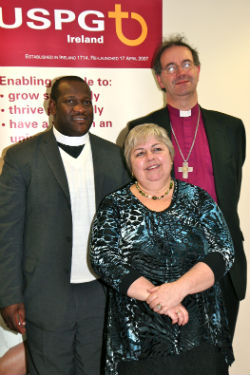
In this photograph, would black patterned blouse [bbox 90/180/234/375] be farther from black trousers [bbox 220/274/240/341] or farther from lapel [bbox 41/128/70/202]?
black trousers [bbox 220/274/240/341]

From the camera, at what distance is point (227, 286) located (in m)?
2.38

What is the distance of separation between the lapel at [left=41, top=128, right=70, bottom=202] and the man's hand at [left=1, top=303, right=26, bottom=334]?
2.03 feet

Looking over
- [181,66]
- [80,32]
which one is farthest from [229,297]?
[80,32]

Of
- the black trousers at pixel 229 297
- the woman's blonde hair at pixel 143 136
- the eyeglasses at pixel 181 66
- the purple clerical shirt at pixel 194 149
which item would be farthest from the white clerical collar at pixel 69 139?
the black trousers at pixel 229 297

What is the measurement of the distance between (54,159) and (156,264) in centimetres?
79

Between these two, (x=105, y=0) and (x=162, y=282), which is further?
(x=105, y=0)

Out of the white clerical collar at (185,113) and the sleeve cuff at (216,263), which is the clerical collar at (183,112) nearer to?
the white clerical collar at (185,113)

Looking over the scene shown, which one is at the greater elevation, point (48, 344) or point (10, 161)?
point (10, 161)

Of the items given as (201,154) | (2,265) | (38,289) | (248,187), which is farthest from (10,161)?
(248,187)

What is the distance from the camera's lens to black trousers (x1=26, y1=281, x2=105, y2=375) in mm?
1990

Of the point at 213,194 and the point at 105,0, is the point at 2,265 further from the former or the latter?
the point at 105,0

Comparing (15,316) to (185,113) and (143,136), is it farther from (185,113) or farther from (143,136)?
(185,113)

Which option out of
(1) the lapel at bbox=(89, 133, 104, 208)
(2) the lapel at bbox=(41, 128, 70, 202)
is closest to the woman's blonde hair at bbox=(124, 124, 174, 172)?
(1) the lapel at bbox=(89, 133, 104, 208)

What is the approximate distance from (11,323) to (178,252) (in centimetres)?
96
